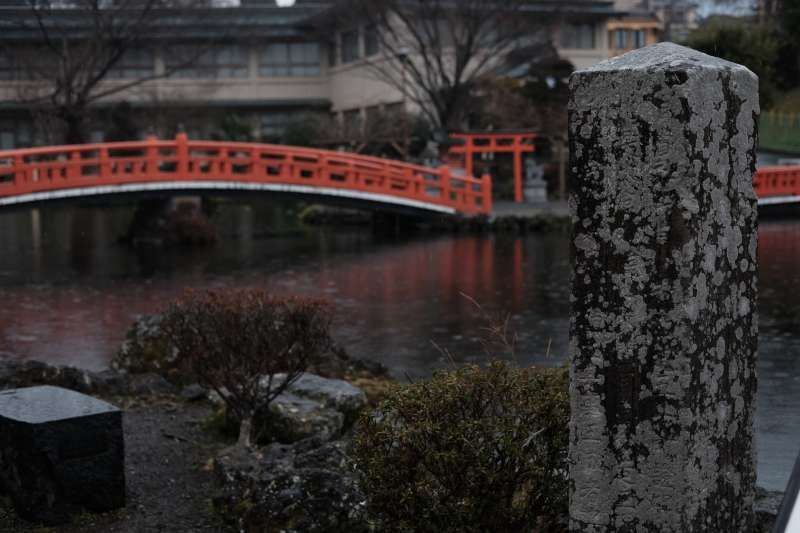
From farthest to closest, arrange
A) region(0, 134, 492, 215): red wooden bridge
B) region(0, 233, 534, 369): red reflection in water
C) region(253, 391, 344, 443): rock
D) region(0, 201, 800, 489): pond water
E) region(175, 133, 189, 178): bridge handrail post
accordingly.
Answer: region(175, 133, 189, 178): bridge handrail post → region(0, 134, 492, 215): red wooden bridge → region(0, 233, 534, 369): red reflection in water → region(0, 201, 800, 489): pond water → region(253, 391, 344, 443): rock

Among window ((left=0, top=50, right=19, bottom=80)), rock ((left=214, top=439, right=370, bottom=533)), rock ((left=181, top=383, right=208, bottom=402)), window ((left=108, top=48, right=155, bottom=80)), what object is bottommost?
rock ((left=181, top=383, right=208, bottom=402))

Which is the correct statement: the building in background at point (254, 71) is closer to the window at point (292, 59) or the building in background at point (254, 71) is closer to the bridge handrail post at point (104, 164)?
the window at point (292, 59)

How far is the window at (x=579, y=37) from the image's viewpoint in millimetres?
38469

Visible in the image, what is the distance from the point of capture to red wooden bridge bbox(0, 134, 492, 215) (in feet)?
63.0

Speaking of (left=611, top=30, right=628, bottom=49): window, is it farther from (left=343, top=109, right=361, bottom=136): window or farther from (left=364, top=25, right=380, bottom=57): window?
(left=343, top=109, right=361, bottom=136): window

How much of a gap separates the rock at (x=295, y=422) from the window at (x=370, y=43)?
104ft

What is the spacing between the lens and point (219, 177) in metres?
20.9

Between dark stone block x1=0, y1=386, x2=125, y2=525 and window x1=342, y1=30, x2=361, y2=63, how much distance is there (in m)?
35.1

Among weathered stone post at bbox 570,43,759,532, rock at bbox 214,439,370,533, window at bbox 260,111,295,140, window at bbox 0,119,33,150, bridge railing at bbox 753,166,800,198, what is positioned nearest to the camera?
weathered stone post at bbox 570,43,759,532

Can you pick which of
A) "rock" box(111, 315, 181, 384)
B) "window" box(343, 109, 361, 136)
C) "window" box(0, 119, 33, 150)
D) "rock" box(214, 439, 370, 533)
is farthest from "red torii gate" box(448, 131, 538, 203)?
"rock" box(214, 439, 370, 533)

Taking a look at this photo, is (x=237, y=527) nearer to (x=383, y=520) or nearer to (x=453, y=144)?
(x=383, y=520)

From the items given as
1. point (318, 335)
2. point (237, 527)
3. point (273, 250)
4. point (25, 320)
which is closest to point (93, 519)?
point (237, 527)

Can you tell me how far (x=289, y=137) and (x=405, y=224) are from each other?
1404cm

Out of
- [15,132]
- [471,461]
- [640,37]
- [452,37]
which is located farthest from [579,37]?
[471,461]
